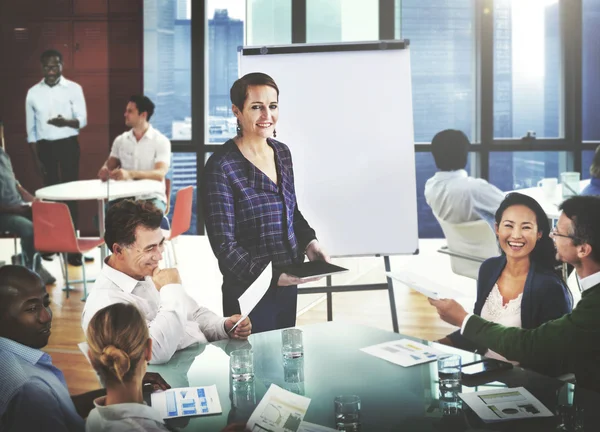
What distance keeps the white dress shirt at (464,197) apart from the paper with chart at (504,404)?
2.40 m

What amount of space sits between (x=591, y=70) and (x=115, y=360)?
6.46 meters

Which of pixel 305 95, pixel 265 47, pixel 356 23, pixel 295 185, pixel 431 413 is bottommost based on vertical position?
pixel 431 413

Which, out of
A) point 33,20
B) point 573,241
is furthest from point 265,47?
point 33,20

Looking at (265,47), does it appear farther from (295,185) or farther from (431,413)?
(431,413)

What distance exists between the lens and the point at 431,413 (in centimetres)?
216

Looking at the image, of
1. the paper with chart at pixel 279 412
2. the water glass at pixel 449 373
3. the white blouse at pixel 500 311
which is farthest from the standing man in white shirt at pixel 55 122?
the water glass at pixel 449 373

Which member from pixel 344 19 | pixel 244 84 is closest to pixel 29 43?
pixel 344 19

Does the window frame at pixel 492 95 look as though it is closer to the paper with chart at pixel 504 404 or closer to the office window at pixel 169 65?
the office window at pixel 169 65

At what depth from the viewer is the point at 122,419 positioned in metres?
1.84

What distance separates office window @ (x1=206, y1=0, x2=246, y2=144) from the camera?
5445 mm

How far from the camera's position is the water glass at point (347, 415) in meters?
2.04

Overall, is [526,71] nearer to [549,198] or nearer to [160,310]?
[549,198]

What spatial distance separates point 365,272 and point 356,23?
9.10 ft

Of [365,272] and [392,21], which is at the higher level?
[392,21]
